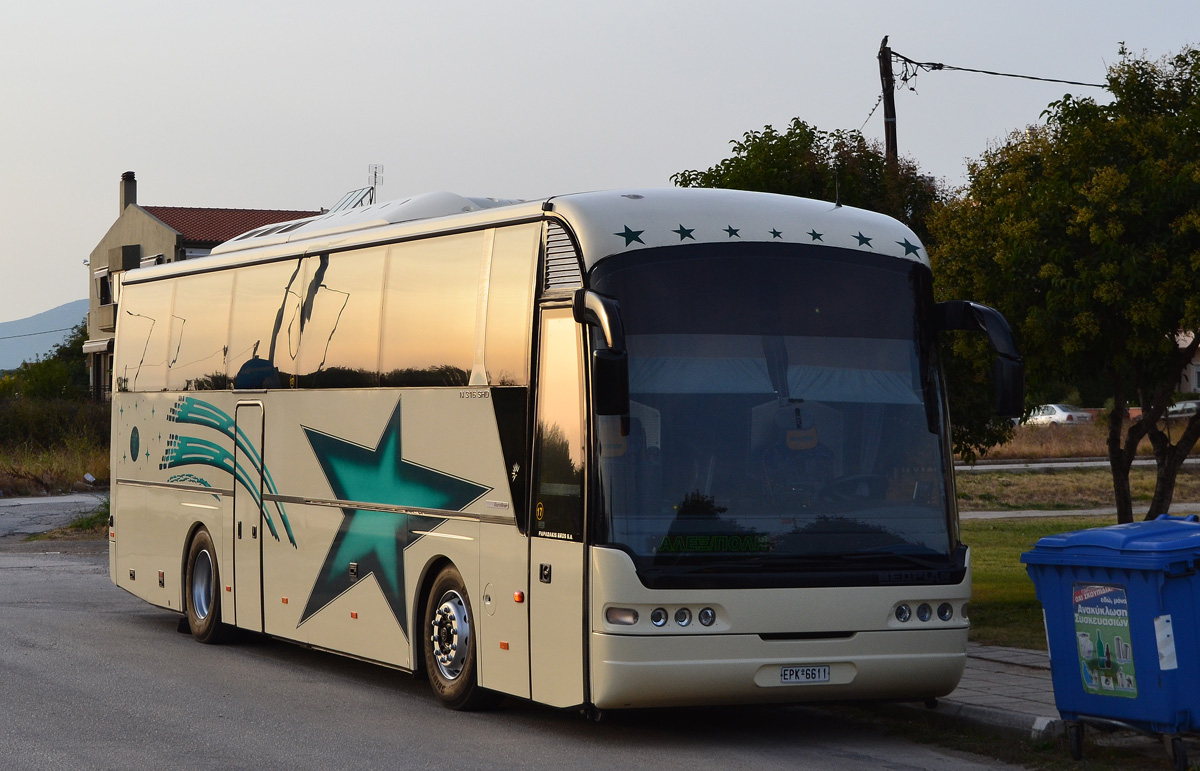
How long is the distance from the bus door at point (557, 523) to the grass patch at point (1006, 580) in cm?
503

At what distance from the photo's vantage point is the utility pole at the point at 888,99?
25391mm

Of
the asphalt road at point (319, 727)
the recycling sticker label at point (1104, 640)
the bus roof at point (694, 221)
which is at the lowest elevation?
the asphalt road at point (319, 727)

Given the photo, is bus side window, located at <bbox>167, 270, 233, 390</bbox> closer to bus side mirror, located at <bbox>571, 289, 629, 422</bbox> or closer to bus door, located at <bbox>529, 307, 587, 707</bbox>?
bus door, located at <bbox>529, 307, 587, 707</bbox>

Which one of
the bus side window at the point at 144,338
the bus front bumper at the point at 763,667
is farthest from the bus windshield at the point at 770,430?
the bus side window at the point at 144,338

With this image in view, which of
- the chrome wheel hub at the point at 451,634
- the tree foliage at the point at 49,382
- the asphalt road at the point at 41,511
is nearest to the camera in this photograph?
the chrome wheel hub at the point at 451,634

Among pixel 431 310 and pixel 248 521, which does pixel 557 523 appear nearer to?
pixel 431 310

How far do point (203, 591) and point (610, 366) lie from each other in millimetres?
7574

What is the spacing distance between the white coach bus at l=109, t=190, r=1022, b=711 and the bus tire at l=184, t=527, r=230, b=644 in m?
2.99

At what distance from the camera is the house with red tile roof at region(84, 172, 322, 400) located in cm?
6222

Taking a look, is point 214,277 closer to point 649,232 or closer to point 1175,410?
point 649,232

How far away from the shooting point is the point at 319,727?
9.70m

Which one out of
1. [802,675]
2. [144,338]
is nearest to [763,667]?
[802,675]

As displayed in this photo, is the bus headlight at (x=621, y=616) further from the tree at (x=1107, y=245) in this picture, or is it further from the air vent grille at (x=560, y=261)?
the tree at (x=1107, y=245)

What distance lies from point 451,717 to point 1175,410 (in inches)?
2523
